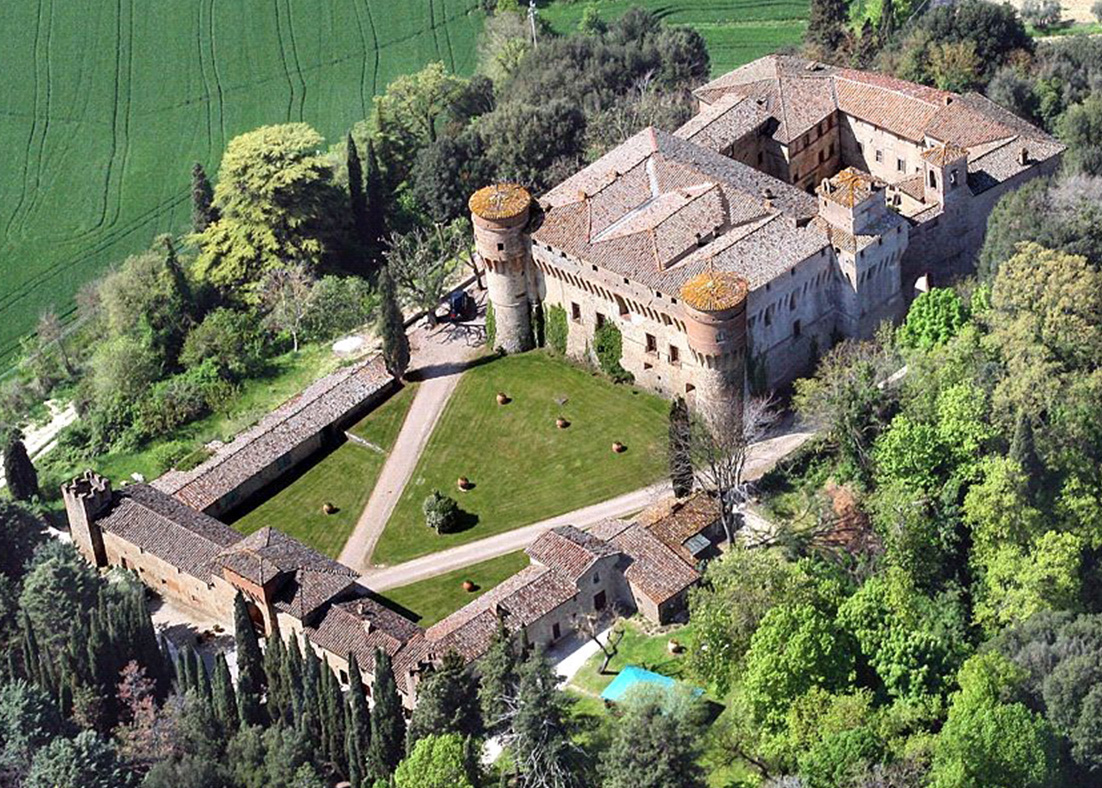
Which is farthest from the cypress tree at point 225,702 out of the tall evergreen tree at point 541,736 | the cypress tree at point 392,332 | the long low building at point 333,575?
the cypress tree at point 392,332

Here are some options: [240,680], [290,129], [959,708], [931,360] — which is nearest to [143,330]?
[290,129]

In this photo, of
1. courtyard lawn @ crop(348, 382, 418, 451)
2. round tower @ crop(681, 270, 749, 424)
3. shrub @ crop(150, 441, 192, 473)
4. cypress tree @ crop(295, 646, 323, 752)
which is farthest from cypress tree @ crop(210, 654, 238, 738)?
round tower @ crop(681, 270, 749, 424)

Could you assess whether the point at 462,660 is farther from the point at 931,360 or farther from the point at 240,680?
the point at 931,360

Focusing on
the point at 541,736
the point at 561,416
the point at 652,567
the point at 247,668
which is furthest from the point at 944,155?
the point at 247,668

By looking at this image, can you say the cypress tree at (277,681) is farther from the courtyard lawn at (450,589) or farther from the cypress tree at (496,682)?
the cypress tree at (496,682)

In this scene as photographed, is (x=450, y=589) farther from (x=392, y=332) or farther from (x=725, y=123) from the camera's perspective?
(x=725, y=123)
